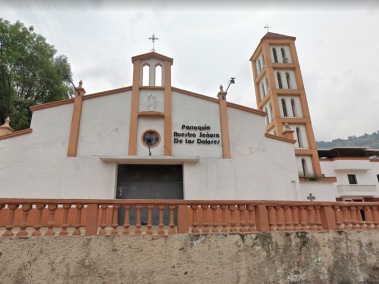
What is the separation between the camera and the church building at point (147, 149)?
873 cm

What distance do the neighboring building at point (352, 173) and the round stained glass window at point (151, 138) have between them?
19.2m

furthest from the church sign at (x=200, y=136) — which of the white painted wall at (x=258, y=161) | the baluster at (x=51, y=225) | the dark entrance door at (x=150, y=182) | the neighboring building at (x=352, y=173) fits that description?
the neighboring building at (x=352, y=173)

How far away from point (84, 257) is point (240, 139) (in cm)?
758

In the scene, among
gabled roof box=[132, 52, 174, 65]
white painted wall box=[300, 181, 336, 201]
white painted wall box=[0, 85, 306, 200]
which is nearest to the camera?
white painted wall box=[0, 85, 306, 200]

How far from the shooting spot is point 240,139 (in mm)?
10039

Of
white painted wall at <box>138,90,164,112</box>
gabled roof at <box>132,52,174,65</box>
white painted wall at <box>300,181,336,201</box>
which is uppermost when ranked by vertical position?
gabled roof at <box>132,52,174,65</box>

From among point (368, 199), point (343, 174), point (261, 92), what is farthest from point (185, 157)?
point (368, 199)

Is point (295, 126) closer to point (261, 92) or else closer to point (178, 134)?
point (261, 92)

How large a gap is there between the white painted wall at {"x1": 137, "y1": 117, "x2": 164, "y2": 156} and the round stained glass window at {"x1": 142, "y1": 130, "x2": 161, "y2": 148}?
12 centimetres

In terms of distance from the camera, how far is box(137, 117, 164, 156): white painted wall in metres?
9.33

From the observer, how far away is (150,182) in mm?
9484

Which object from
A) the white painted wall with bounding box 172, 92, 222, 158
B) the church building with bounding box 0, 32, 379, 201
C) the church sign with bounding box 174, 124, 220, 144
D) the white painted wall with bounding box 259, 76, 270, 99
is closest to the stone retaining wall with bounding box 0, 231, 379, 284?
the church building with bounding box 0, 32, 379, 201

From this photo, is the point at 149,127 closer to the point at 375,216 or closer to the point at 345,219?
the point at 345,219

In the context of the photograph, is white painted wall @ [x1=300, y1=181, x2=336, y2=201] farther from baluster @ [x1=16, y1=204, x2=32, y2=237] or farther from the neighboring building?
baluster @ [x1=16, y1=204, x2=32, y2=237]
